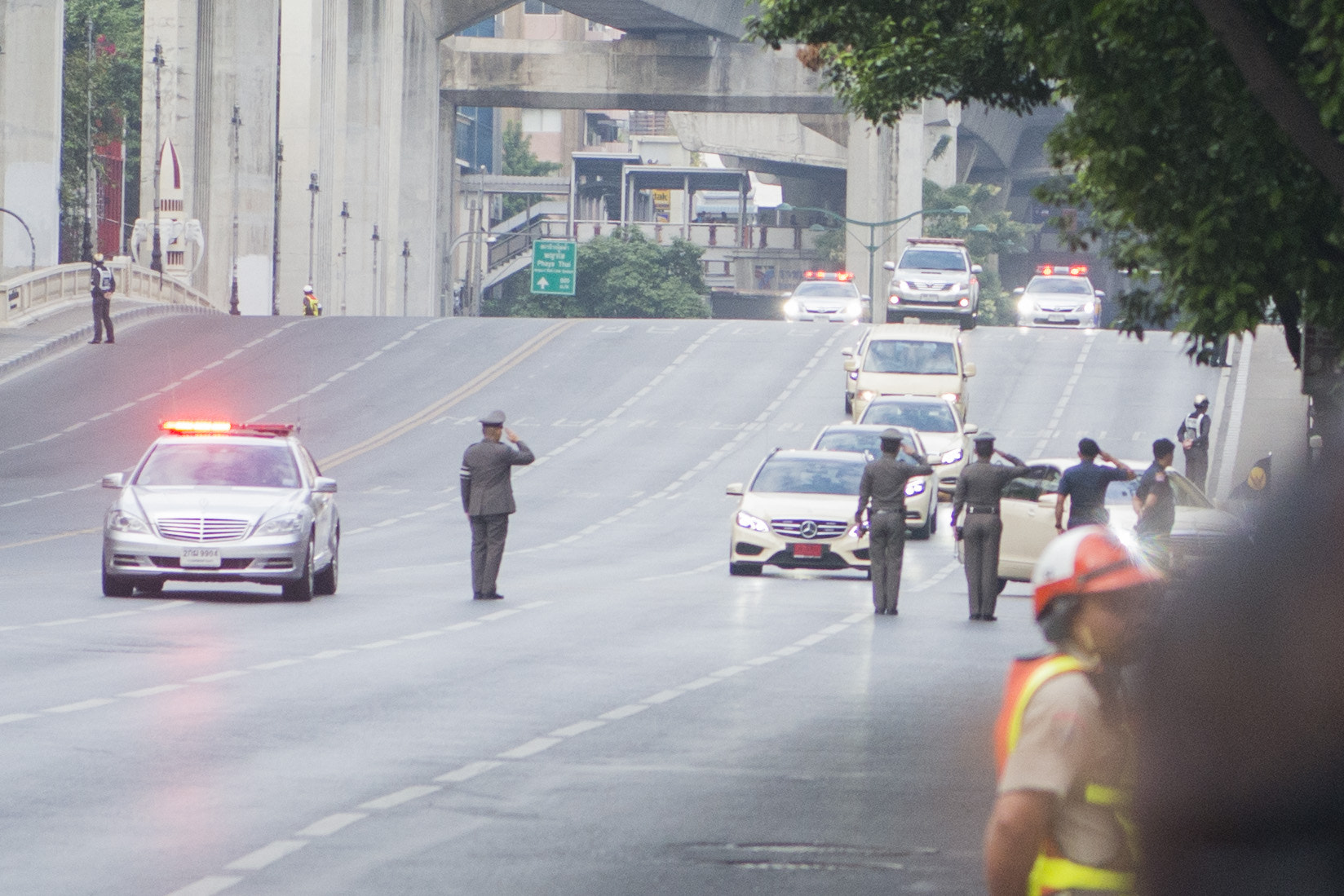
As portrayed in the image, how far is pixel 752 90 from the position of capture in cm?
8631

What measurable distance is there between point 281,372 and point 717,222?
92.5m

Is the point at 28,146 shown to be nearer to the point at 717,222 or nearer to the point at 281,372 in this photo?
the point at 281,372

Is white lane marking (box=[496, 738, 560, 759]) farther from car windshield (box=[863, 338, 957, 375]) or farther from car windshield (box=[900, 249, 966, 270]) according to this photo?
car windshield (box=[900, 249, 966, 270])

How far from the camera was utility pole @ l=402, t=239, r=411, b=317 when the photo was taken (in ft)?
291

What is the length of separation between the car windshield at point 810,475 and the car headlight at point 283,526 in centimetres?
760

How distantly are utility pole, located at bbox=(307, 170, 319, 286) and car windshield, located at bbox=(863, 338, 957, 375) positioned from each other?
1479 inches

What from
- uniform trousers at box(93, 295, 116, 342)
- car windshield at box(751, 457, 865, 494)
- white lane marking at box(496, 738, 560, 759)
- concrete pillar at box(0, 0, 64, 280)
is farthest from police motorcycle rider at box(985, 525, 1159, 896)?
concrete pillar at box(0, 0, 64, 280)

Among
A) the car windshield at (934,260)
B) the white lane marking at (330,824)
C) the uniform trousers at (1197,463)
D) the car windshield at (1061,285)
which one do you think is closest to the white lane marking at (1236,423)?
the uniform trousers at (1197,463)

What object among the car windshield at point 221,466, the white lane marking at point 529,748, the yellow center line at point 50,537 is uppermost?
the car windshield at point 221,466

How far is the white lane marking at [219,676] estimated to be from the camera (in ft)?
47.1

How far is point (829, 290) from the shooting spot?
66875mm

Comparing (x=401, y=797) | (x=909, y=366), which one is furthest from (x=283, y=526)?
(x=909, y=366)

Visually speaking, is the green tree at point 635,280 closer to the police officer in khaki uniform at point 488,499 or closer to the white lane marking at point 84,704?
the police officer in khaki uniform at point 488,499

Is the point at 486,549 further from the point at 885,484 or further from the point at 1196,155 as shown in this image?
the point at 1196,155
